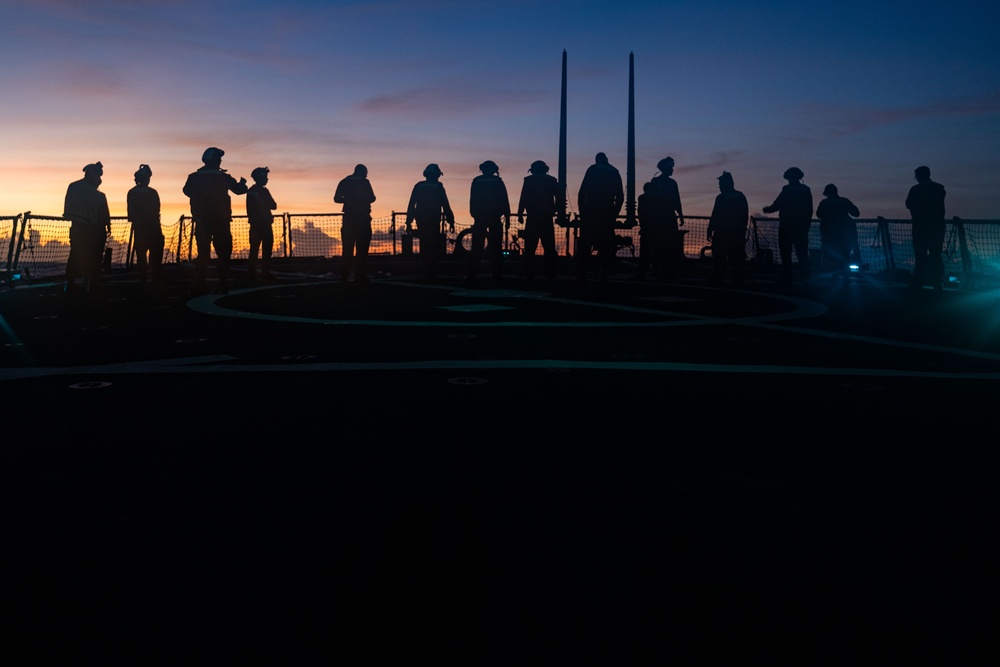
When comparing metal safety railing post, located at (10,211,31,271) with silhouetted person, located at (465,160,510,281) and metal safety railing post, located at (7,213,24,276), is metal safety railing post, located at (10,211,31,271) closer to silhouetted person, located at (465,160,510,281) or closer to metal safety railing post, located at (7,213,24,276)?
metal safety railing post, located at (7,213,24,276)

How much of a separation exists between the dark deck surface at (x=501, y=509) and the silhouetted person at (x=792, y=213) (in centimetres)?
1032

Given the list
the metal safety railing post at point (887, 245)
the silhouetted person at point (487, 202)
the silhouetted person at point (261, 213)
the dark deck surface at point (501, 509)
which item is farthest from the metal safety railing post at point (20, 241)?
the metal safety railing post at point (887, 245)

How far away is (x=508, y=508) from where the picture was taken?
269 cm

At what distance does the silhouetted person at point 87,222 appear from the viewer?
14047mm

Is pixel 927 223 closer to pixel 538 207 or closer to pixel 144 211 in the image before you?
pixel 538 207

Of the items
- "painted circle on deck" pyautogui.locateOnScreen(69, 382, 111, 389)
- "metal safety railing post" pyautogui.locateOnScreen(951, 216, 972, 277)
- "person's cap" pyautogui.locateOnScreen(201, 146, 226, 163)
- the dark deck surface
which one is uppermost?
"person's cap" pyautogui.locateOnScreen(201, 146, 226, 163)

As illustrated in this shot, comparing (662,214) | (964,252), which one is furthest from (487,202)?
(964,252)

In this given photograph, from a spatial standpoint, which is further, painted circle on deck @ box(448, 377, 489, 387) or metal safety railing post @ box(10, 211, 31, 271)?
metal safety railing post @ box(10, 211, 31, 271)

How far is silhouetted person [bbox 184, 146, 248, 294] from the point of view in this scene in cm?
1295

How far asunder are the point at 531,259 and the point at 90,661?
1565 centimetres

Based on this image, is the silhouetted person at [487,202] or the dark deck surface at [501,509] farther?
the silhouetted person at [487,202]

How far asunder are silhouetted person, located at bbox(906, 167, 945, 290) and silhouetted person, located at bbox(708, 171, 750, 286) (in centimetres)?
288

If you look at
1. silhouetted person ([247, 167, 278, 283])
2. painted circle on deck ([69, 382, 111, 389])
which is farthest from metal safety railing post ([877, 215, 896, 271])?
painted circle on deck ([69, 382, 111, 389])

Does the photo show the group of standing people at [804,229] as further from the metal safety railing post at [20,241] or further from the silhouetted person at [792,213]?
the metal safety railing post at [20,241]
